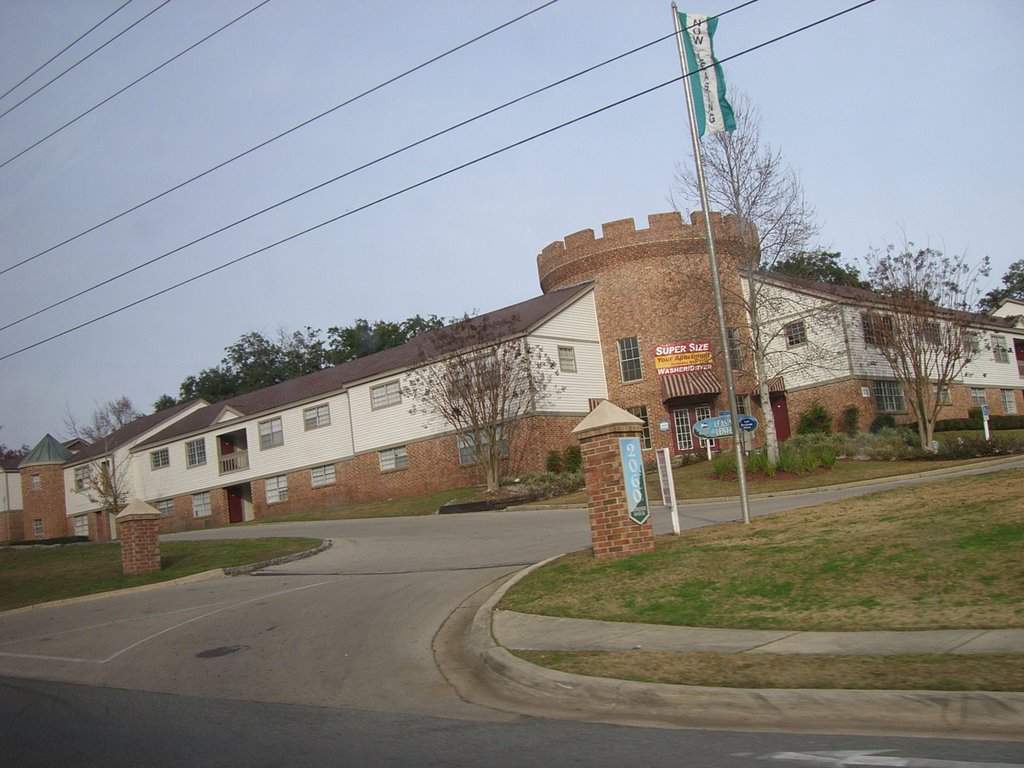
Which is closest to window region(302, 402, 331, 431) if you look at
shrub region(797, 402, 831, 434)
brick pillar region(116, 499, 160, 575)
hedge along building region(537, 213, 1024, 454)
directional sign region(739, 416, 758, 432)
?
hedge along building region(537, 213, 1024, 454)

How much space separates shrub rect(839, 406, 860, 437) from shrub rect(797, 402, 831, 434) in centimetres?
63

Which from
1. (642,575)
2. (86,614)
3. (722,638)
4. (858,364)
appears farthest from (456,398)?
(722,638)

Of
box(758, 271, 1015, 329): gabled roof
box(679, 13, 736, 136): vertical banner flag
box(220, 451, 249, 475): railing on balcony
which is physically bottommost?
box(220, 451, 249, 475): railing on balcony

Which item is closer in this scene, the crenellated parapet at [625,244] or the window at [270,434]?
the crenellated parapet at [625,244]

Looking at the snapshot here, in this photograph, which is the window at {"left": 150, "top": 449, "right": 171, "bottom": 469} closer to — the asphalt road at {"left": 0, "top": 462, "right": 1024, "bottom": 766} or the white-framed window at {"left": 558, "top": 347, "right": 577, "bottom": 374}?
the white-framed window at {"left": 558, "top": 347, "right": 577, "bottom": 374}

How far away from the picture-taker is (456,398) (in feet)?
113

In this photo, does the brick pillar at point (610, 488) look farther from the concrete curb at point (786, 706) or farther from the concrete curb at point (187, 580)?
the concrete curb at point (187, 580)

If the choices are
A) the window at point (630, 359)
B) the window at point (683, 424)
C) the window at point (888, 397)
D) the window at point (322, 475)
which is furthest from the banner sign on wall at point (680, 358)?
the window at point (322, 475)

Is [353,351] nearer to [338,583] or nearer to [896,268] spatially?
[896,268]

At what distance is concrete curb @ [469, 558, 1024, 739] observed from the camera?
598cm

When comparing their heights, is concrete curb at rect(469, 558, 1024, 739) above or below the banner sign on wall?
below

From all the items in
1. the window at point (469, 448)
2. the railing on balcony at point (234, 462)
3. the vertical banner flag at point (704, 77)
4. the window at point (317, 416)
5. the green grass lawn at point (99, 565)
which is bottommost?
the green grass lawn at point (99, 565)

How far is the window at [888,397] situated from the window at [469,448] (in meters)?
15.7

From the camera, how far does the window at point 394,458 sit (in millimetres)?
40906
